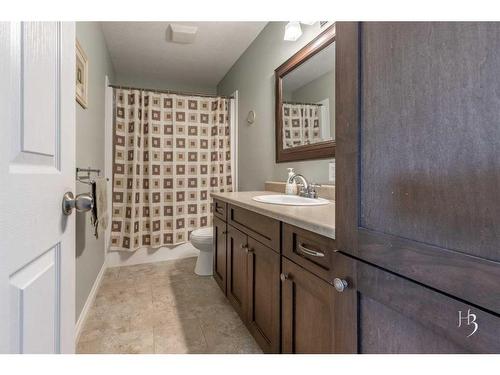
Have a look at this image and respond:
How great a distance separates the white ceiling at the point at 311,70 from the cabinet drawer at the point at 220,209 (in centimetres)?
103

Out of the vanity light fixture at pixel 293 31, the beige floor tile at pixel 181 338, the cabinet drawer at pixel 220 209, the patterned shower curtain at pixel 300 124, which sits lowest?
the beige floor tile at pixel 181 338

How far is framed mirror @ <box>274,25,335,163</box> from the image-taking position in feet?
5.19

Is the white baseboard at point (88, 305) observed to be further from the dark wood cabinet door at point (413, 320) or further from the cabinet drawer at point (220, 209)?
the dark wood cabinet door at point (413, 320)

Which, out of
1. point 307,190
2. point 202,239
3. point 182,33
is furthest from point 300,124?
point 182,33

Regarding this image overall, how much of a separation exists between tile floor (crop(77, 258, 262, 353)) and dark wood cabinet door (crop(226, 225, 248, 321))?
15cm

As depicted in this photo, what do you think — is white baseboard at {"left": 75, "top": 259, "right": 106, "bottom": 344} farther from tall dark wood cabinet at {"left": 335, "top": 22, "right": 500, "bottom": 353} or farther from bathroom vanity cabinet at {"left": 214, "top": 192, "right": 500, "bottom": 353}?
tall dark wood cabinet at {"left": 335, "top": 22, "right": 500, "bottom": 353}

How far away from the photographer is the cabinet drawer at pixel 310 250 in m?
0.80

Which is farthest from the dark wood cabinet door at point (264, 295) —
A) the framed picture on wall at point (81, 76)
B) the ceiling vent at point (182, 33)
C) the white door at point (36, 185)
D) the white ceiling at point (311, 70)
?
the ceiling vent at point (182, 33)

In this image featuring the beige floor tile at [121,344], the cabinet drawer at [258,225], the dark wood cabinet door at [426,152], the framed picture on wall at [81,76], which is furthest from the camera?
the framed picture on wall at [81,76]

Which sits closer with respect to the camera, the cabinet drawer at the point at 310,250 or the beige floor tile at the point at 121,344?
the cabinet drawer at the point at 310,250

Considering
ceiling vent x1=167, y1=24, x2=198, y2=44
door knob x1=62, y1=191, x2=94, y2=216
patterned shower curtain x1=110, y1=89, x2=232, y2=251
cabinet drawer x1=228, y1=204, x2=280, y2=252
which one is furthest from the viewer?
patterned shower curtain x1=110, y1=89, x2=232, y2=251

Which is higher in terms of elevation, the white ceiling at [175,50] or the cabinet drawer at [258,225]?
the white ceiling at [175,50]

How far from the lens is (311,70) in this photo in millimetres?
1742

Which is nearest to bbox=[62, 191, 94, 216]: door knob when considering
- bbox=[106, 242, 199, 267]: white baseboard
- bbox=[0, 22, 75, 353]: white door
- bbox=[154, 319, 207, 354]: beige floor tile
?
bbox=[0, 22, 75, 353]: white door
